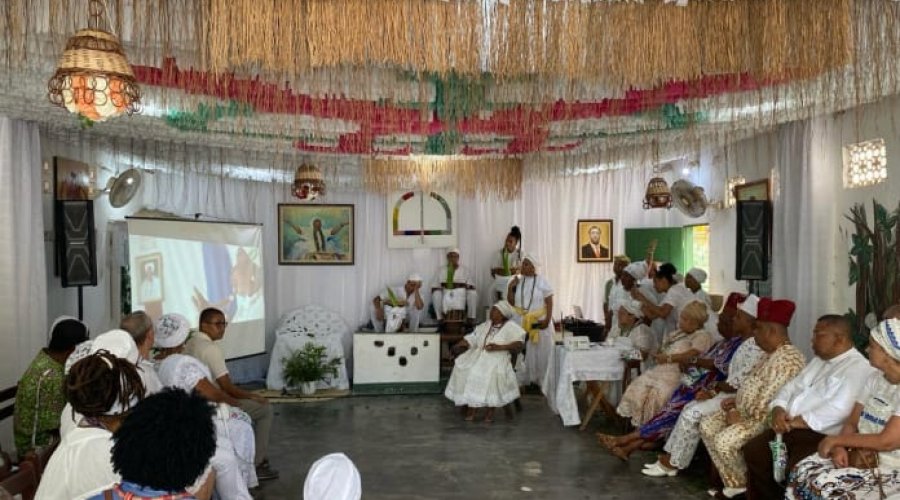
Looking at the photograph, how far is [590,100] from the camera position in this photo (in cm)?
550

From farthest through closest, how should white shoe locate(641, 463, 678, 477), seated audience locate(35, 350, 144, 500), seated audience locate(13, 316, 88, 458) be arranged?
1. white shoe locate(641, 463, 678, 477)
2. seated audience locate(13, 316, 88, 458)
3. seated audience locate(35, 350, 144, 500)

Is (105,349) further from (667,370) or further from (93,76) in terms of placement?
(667,370)

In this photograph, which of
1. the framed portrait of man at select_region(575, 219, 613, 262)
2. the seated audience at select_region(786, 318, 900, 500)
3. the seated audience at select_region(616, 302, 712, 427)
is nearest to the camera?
the seated audience at select_region(786, 318, 900, 500)

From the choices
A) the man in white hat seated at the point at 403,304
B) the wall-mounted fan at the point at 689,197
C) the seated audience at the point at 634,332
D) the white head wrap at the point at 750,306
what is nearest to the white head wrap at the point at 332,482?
the white head wrap at the point at 750,306

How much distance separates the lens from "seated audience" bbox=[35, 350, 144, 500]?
254 centimetres

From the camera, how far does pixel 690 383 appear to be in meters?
5.74

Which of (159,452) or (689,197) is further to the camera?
(689,197)

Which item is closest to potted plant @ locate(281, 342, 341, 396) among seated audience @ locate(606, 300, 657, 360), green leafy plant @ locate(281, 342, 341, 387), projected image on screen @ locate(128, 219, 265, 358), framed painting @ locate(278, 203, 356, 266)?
green leafy plant @ locate(281, 342, 341, 387)

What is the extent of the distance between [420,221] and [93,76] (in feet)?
23.9

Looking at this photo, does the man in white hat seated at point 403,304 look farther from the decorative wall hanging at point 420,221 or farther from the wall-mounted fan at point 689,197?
the wall-mounted fan at point 689,197

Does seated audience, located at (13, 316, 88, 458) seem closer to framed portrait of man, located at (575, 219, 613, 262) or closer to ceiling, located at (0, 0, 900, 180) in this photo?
ceiling, located at (0, 0, 900, 180)

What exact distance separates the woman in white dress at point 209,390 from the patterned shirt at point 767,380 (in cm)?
321

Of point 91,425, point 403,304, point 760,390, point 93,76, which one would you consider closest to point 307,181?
point 403,304

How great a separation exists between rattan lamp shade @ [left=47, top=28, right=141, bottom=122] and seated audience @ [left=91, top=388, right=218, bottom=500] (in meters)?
1.48
